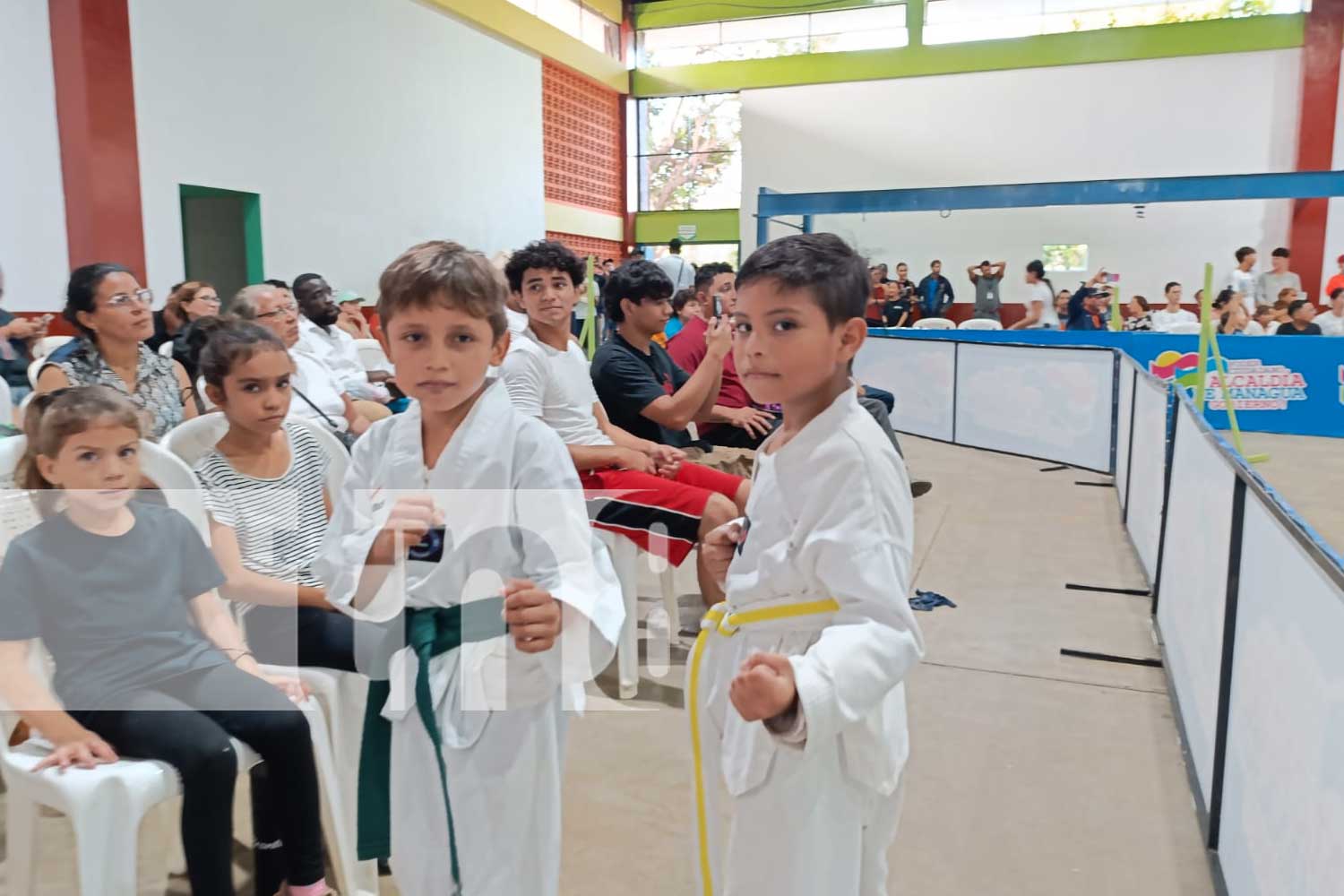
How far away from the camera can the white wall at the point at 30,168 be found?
23.3 ft

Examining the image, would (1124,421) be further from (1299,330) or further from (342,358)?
(342,358)

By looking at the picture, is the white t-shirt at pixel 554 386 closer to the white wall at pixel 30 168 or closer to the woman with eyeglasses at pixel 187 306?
the woman with eyeglasses at pixel 187 306

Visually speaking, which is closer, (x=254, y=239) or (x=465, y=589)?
(x=465, y=589)

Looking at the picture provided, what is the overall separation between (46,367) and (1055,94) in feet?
50.6

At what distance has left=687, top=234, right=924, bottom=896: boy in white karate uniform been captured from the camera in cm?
116

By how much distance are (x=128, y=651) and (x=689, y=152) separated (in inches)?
695

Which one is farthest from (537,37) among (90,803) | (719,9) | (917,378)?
(90,803)

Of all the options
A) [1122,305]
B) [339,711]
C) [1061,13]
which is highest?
[1061,13]

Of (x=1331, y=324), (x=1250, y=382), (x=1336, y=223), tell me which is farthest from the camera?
(x=1336, y=223)

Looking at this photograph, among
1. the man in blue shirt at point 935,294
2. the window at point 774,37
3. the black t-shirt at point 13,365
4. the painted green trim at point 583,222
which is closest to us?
the black t-shirt at point 13,365

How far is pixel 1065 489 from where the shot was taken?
6.45 m

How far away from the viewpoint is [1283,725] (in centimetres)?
167

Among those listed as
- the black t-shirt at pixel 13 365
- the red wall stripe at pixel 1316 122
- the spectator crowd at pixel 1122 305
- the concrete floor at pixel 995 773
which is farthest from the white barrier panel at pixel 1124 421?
the red wall stripe at pixel 1316 122

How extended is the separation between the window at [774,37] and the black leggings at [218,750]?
16534mm
